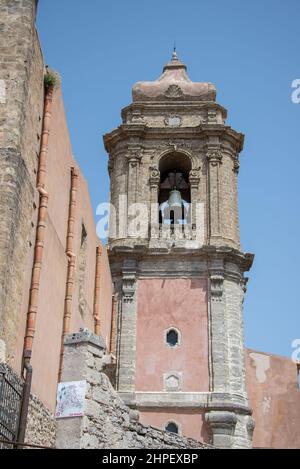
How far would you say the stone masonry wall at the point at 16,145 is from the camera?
35.9 feet

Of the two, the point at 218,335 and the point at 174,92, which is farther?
the point at 174,92

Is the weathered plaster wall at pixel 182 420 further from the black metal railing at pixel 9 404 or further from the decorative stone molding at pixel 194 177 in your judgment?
the black metal railing at pixel 9 404

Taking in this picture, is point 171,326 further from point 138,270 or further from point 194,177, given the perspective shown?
point 194,177

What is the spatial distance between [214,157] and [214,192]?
1.25 metres

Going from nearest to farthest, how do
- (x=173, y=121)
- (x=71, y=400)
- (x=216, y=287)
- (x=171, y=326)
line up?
(x=71, y=400)
(x=171, y=326)
(x=216, y=287)
(x=173, y=121)

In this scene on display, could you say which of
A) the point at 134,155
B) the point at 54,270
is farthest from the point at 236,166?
the point at 54,270

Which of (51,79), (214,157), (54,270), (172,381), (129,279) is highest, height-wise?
(214,157)

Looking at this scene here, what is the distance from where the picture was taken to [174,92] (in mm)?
25859

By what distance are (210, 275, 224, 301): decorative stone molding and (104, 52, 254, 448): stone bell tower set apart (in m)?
0.03

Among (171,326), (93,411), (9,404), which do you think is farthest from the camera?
(171,326)

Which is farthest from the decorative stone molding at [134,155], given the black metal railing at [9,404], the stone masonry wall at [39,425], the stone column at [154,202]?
the black metal railing at [9,404]

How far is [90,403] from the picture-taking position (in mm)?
9445

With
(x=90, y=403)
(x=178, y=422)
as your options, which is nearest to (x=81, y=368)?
(x=90, y=403)

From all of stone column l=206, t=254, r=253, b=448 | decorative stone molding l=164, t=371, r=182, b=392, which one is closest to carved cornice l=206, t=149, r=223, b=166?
stone column l=206, t=254, r=253, b=448
